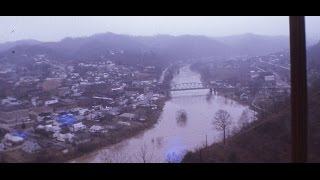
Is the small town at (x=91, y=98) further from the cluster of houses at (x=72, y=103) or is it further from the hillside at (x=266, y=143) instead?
the hillside at (x=266, y=143)

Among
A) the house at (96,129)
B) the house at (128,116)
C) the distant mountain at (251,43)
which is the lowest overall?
the house at (96,129)

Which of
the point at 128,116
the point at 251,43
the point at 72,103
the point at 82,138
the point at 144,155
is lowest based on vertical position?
the point at 144,155

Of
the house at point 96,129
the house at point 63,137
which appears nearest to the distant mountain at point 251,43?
the house at point 96,129

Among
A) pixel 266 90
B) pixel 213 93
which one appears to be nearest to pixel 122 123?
pixel 213 93

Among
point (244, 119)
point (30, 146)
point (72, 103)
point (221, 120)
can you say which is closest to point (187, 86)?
point (221, 120)

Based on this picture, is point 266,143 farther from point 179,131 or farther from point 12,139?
point 12,139

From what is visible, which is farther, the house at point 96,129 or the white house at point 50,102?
the white house at point 50,102
